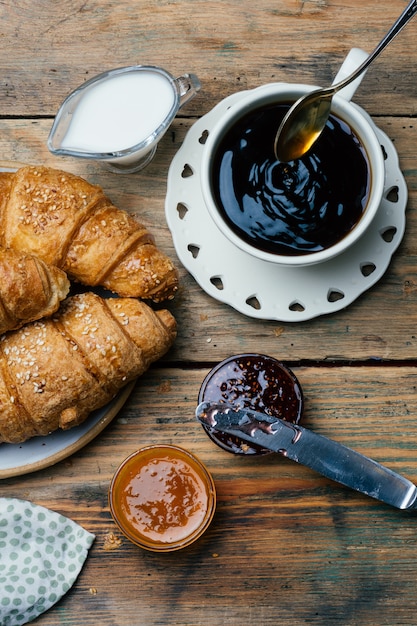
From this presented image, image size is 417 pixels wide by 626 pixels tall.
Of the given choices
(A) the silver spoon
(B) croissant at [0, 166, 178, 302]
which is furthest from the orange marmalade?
(A) the silver spoon

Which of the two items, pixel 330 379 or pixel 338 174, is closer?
pixel 338 174

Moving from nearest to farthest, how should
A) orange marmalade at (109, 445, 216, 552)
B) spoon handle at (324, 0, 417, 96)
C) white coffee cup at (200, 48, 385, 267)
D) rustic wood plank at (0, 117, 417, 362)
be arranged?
spoon handle at (324, 0, 417, 96) → white coffee cup at (200, 48, 385, 267) → orange marmalade at (109, 445, 216, 552) → rustic wood plank at (0, 117, 417, 362)

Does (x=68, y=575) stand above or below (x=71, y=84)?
below

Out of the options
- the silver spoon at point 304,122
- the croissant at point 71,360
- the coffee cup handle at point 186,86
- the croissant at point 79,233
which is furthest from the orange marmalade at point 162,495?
the coffee cup handle at point 186,86

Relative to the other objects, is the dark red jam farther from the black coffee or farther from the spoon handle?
the spoon handle

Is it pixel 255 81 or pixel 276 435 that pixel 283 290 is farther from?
pixel 255 81

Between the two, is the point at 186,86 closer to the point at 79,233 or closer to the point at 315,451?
the point at 79,233

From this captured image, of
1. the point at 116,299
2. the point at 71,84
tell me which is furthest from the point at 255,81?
the point at 116,299

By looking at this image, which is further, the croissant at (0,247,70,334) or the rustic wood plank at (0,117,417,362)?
the rustic wood plank at (0,117,417,362)
